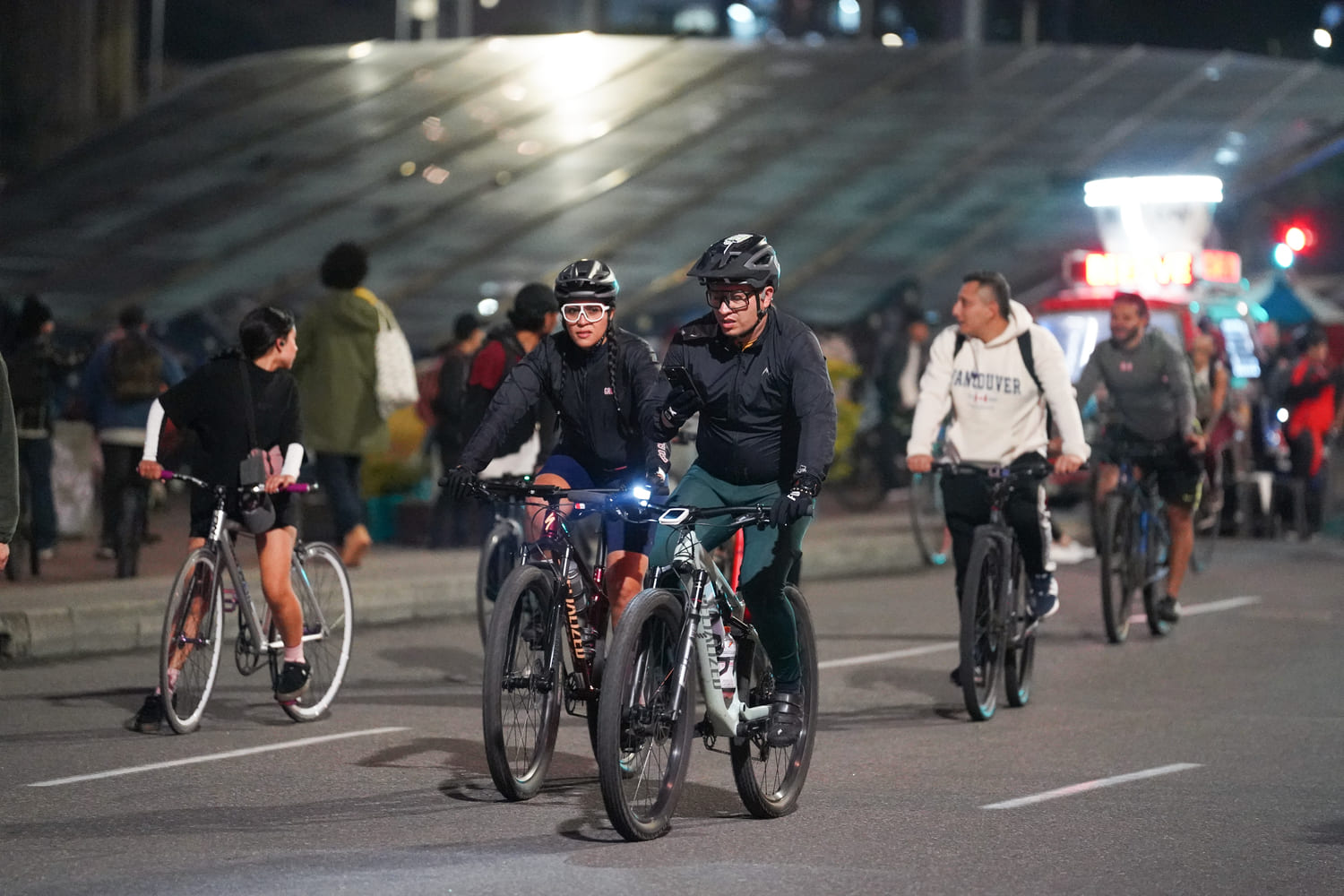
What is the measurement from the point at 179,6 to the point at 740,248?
54.4 m

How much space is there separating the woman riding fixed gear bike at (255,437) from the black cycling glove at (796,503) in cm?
297

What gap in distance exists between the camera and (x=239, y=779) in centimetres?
752

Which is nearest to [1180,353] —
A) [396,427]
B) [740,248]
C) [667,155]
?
[740,248]

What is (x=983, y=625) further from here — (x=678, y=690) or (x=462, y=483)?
(x=678, y=690)

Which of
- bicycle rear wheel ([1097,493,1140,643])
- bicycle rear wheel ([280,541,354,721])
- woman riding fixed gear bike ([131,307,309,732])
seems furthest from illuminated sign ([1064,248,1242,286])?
woman riding fixed gear bike ([131,307,309,732])

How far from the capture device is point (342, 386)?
13281mm

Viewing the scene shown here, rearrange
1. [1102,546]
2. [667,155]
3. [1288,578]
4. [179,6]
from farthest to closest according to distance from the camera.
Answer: [179,6]
[667,155]
[1288,578]
[1102,546]

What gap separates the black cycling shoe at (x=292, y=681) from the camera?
884 centimetres

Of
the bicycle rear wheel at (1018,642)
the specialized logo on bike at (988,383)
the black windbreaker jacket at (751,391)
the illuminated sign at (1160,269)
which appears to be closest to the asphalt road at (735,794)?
the bicycle rear wheel at (1018,642)

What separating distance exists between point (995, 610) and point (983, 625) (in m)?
0.11

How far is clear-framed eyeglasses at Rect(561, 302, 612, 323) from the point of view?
7.72 m

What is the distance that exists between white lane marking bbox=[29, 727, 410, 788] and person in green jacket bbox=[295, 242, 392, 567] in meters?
4.49

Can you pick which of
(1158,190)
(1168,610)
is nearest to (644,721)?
(1168,610)

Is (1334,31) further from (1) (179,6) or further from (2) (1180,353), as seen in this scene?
(2) (1180,353)
